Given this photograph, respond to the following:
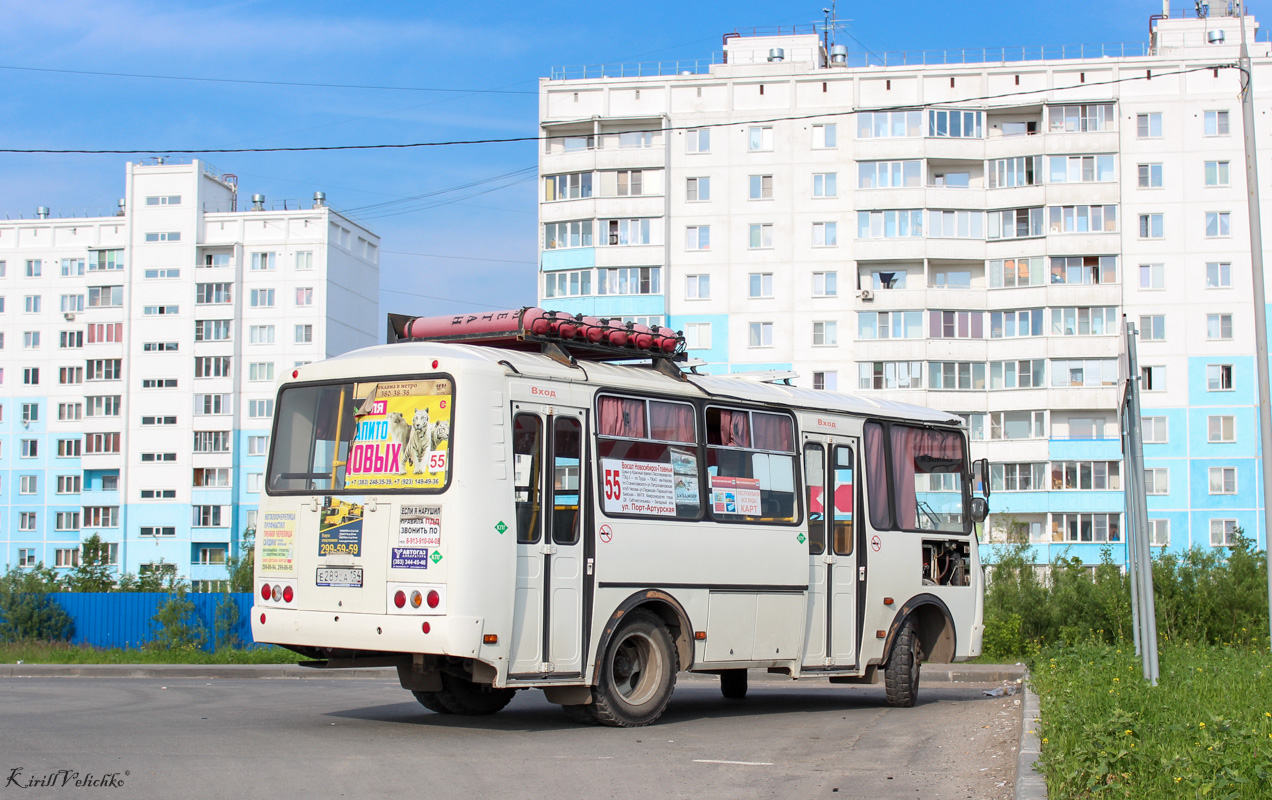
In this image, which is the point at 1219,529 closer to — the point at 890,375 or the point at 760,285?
the point at 890,375

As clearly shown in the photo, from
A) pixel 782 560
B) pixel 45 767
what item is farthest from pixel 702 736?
pixel 45 767

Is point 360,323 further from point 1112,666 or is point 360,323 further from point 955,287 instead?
point 1112,666

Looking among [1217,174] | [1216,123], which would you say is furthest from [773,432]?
[1216,123]

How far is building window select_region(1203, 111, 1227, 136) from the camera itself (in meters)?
63.1

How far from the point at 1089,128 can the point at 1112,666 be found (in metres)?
56.3

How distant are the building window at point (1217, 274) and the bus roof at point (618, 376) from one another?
5291cm

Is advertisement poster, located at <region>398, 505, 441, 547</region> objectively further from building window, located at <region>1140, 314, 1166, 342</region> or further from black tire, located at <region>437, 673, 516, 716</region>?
building window, located at <region>1140, 314, 1166, 342</region>

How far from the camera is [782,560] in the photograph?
43.9ft

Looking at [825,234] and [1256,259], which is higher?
[825,234]

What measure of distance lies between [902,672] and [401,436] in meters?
6.67

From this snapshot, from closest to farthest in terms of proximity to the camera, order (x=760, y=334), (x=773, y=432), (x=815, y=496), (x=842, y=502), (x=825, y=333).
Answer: (x=773, y=432) < (x=815, y=496) < (x=842, y=502) < (x=825, y=333) < (x=760, y=334)

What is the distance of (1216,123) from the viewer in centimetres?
6312

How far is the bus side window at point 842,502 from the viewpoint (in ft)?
46.7

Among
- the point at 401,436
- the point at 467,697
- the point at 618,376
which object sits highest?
the point at 618,376
